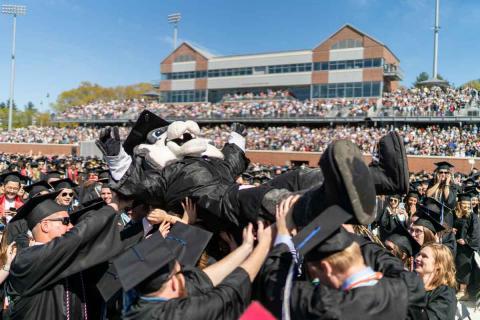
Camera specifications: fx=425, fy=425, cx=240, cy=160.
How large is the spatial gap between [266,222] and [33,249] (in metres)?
1.63

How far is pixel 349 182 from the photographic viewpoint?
7.22 ft

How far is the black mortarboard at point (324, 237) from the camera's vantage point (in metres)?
2.06

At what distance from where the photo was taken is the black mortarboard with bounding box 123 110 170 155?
4195 millimetres

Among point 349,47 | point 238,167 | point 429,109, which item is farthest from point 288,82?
point 238,167

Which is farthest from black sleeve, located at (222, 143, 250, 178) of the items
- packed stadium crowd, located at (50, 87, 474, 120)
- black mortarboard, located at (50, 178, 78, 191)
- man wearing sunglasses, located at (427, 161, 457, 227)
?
packed stadium crowd, located at (50, 87, 474, 120)

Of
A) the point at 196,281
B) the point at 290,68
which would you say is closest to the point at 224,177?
the point at 196,281

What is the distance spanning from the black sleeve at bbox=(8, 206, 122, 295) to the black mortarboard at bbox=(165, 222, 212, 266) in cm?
51

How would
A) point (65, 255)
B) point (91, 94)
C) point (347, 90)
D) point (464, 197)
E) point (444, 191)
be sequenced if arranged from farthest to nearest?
1. point (91, 94)
2. point (347, 90)
3. point (444, 191)
4. point (464, 197)
5. point (65, 255)

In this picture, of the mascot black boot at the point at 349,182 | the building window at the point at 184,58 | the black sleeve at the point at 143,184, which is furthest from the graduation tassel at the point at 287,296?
the building window at the point at 184,58

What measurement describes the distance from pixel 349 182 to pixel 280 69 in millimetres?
47282

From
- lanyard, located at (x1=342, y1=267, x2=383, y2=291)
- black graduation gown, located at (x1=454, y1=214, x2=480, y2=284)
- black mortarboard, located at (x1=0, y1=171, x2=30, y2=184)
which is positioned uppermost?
black mortarboard, located at (x1=0, y1=171, x2=30, y2=184)

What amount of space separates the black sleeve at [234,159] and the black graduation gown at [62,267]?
135 cm

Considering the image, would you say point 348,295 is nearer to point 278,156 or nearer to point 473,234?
point 473,234

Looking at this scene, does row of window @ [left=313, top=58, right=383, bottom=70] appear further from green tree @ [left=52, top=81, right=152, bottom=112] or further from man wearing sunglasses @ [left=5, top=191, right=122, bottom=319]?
green tree @ [left=52, top=81, right=152, bottom=112]
